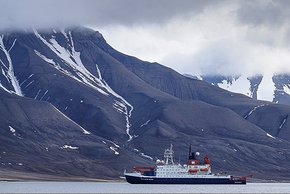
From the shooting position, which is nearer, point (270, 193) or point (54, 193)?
point (54, 193)

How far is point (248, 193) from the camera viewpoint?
18650cm

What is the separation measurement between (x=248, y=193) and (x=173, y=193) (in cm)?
2102

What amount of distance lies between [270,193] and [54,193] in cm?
5411

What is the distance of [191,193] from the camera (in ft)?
586

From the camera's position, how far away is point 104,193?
17462cm

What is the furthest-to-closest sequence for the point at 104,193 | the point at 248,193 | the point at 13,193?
the point at 248,193, the point at 104,193, the point at 13,193

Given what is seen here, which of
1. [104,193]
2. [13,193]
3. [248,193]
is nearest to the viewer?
[13,193]

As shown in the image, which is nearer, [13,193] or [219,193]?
[13,193]

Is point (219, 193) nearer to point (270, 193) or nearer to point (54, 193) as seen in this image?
point (270, 193)

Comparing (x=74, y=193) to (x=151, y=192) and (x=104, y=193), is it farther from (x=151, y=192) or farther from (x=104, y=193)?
(x=151, y=192)

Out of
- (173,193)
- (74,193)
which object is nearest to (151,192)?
(173,193)

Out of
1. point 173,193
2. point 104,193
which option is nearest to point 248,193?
point 173,193

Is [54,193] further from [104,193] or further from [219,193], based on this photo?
[219,193]

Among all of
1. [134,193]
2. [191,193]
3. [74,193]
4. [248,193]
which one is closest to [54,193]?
[74,193]
